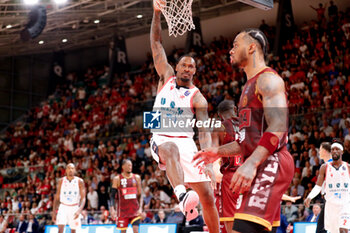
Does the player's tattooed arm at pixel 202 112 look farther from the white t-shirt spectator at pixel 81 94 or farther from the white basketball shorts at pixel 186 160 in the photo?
the white t-shirt spectator at pixel 81 94

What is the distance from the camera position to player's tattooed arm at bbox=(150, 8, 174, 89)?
636 centimetres

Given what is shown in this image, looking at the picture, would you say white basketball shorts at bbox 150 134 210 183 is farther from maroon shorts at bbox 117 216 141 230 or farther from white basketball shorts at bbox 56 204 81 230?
white basketball shorts at bbox 56 204 81 230

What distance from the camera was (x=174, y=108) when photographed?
20.2ft

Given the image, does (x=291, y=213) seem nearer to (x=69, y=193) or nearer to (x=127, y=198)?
(x=127, y=198)

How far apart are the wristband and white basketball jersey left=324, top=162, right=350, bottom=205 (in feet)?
20.3

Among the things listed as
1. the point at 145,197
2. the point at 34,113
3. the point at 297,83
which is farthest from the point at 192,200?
the point at 34,113

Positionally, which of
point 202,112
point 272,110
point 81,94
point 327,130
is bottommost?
point 272,110

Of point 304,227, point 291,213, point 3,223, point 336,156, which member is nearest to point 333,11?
point 291,213

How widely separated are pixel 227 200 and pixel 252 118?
2.54 metres

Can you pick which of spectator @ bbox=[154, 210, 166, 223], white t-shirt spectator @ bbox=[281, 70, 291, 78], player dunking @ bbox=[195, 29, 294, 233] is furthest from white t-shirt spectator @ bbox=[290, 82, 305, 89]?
player dunking @ bbox=[195, 29, 294, 233]

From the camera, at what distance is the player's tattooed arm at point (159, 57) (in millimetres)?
6359

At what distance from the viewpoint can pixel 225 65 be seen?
65.3 ft

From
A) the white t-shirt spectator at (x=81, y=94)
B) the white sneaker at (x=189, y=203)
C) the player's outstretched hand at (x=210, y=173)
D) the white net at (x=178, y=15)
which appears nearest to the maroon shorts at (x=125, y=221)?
the white net at (x=178, y=15)

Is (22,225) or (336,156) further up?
(336,156)
